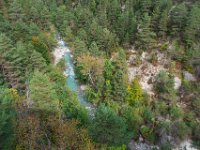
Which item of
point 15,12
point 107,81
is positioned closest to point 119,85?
point 107,81

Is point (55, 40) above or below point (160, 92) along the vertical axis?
above

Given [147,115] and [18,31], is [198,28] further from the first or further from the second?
[18,31]

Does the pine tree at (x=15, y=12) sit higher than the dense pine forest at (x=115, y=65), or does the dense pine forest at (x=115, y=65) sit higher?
the pine tree at (x=15, y=12)

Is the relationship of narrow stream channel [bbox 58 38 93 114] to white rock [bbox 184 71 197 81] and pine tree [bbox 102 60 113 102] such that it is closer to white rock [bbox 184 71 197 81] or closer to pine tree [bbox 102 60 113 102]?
pine tree [bbox 102 60 113 102]

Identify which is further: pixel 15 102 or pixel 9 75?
pixel 9 75

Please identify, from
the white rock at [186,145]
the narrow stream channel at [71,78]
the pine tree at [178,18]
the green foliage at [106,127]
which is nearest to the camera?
the green foliage at [106,127]

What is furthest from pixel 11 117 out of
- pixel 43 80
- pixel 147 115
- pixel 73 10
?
pixel 73 10

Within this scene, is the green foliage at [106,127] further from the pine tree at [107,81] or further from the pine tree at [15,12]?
the pine tree at [15,12]

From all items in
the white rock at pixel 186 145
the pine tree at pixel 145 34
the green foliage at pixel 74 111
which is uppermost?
the pine tree at pixel 145 34

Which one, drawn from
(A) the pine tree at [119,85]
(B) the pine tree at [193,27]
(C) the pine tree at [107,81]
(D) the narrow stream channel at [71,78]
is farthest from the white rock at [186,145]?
(B) the pine tree at [193,27]
